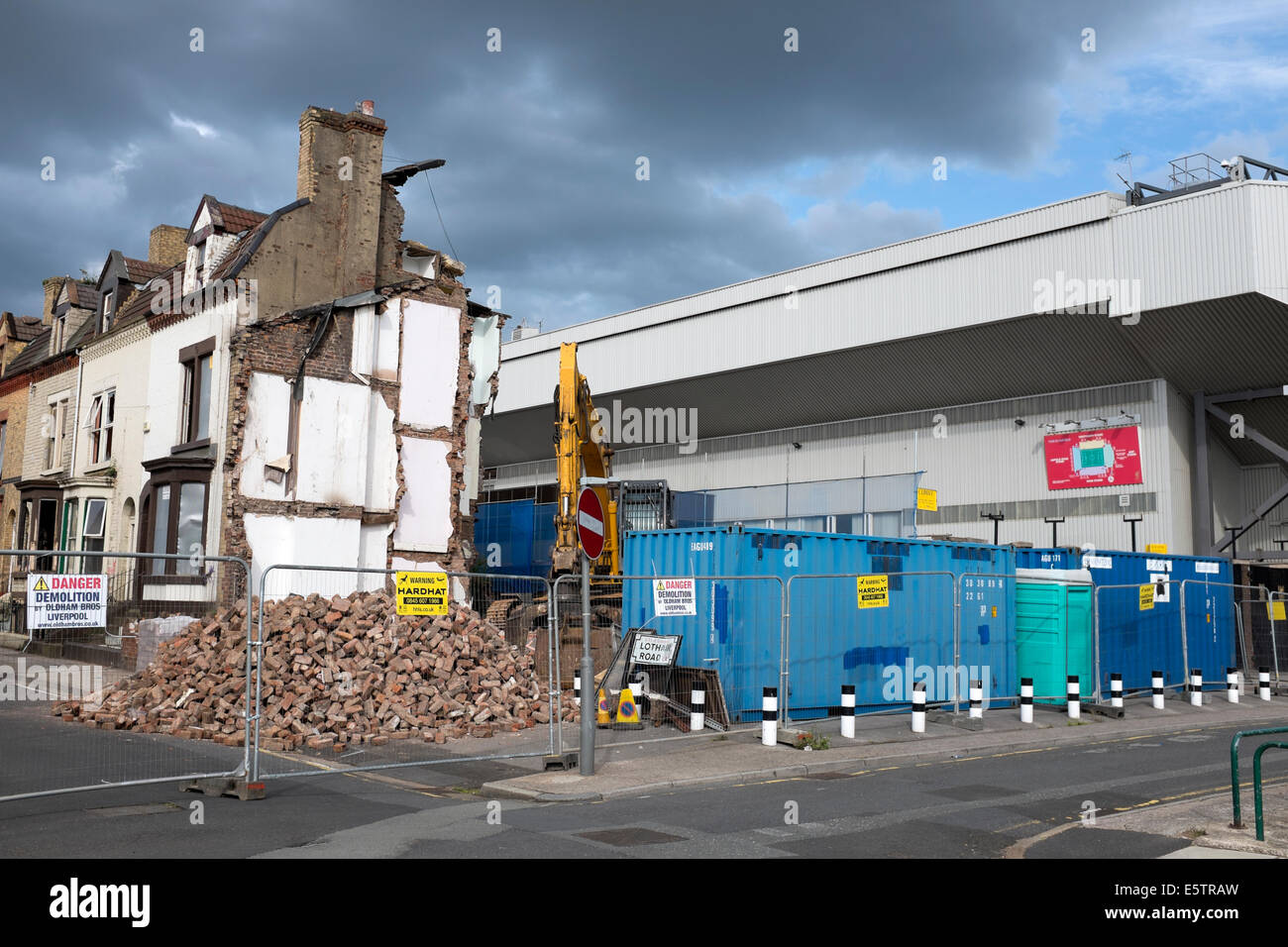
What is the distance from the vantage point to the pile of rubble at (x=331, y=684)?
625 inches

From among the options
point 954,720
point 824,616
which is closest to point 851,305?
point 824,616

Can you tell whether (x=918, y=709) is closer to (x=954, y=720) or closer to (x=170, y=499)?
(x=954, y=720)

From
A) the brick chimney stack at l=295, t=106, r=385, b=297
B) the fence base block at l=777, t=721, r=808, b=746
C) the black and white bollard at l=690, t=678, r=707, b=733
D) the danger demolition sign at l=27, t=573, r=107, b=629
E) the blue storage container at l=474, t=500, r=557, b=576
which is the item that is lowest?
the fence base block at l=777, t=721, r=808, b=746

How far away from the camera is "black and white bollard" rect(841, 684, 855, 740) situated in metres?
15.6

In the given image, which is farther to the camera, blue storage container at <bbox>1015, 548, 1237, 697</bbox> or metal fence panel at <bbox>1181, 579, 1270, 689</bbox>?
metal fence panel at <bbox>1181, 579, 1270, 689</bbox>

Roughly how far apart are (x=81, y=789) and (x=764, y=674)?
9940mm

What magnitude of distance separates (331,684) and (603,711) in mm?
4279

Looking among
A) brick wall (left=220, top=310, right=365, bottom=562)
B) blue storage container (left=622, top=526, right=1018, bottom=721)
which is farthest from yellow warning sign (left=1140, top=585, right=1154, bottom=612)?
brick wall (left=220, top=310, right=365, bottom=562)

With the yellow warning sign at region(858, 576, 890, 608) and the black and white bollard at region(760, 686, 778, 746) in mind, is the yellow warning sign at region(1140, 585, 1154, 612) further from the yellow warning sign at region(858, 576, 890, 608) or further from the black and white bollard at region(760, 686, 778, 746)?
the black and white bollard at region(760, 686, 778, 746)

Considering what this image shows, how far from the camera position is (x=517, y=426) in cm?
5706

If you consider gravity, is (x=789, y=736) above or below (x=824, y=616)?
below

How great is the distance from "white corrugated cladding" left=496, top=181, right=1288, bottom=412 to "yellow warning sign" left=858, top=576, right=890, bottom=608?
21031 mm

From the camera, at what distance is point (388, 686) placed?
55.5 ft

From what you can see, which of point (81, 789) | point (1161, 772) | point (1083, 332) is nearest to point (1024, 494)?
point (1083, 332)
